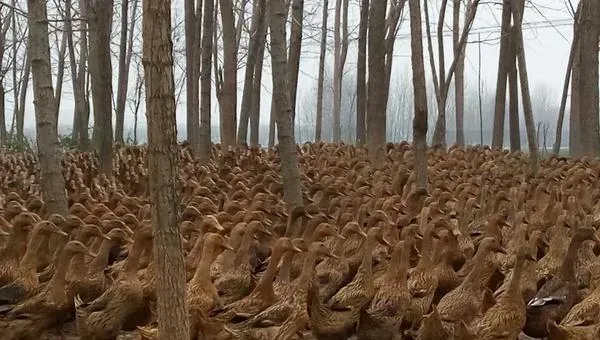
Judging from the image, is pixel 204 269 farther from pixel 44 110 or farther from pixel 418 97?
pixel 418 97

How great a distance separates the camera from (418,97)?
10.5 metres

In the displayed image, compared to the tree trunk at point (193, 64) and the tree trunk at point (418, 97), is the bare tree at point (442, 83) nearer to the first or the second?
the tree trunk at point (193, 64)

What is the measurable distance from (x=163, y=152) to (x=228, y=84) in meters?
14.0

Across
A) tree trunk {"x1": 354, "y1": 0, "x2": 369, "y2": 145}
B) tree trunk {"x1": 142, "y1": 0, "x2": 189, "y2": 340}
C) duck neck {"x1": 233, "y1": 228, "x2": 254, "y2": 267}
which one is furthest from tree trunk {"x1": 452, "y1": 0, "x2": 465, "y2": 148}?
tree trunk {"x1": 142, "y1": 0, "x2": 189, "y2": 340}

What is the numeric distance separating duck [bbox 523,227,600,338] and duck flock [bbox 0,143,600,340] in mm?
14

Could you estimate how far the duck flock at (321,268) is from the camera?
6605 mm

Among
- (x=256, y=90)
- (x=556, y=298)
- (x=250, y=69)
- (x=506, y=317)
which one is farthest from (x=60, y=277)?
(x=256, y=90)

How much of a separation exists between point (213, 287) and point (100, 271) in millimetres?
1240

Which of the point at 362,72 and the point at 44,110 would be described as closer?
the point at 44,110

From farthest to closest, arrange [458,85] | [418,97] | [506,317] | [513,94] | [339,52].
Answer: [339,52] < [458,85] < [513,94] < [418,97] < [506,317]

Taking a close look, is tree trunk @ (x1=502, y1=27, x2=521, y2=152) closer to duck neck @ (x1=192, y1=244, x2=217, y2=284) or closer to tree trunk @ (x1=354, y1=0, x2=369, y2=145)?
tree trunk @ (x1=354, y1=0, x2=369, y2=145)

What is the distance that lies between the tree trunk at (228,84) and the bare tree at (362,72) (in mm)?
3622

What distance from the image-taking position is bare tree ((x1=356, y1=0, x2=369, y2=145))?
818 inches

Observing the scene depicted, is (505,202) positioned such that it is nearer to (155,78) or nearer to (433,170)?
(433,170)
